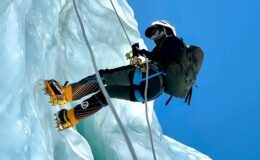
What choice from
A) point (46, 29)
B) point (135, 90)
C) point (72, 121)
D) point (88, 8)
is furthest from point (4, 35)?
point (88, 8)

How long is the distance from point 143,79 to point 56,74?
7.58 feet

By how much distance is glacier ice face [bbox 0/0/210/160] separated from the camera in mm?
2531

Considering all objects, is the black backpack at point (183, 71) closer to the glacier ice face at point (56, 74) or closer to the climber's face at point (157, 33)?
the climber's face at point (157, 33)

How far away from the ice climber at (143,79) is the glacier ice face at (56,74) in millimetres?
362

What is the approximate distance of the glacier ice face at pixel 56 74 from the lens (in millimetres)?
2531

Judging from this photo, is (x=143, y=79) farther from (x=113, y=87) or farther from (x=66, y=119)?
(x=66, y=119)

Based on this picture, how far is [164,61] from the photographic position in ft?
11.0

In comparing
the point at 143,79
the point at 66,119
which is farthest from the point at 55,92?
the point at 143,79

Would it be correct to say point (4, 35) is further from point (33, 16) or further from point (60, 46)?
point (60, 46)

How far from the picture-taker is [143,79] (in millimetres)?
3316

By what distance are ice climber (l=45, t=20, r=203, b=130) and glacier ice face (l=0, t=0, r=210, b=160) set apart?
1.19 feet

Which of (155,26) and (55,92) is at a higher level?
(155,26)

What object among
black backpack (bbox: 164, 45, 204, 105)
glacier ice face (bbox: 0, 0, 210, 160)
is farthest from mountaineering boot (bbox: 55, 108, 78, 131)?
black backpack (bbox: 164, 45, 204, 105)

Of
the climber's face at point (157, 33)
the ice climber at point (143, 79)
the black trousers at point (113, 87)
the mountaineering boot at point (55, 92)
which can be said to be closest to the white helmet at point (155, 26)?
the climber's face at point (157, 33)
